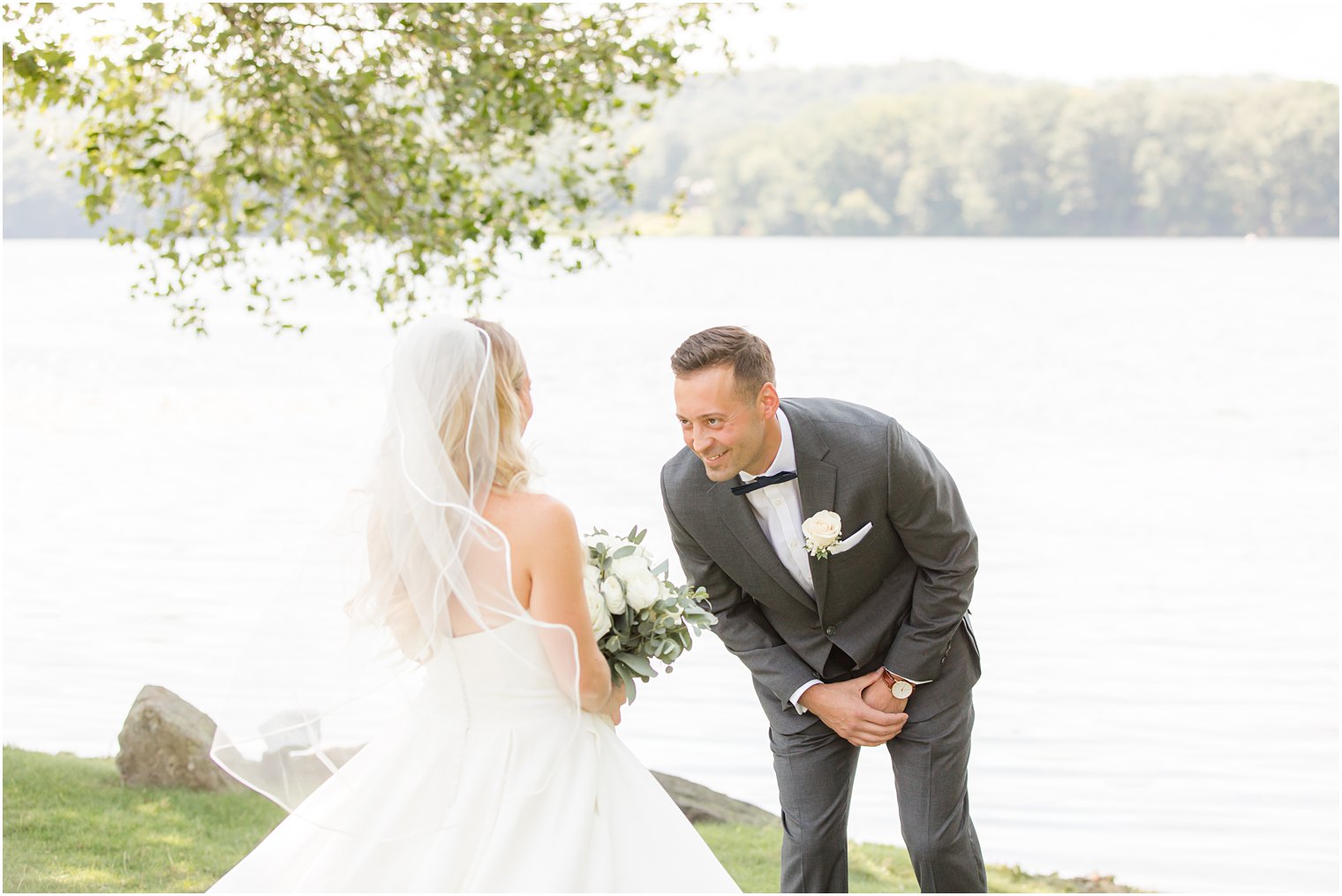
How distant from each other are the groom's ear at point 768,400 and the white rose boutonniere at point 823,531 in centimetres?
33

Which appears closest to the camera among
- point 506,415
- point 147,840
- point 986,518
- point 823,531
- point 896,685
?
point 506,415

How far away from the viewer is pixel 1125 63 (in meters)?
45.8

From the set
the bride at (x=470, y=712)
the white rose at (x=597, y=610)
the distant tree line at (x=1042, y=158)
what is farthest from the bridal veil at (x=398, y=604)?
the distant tree line at (x=1042, y=158)

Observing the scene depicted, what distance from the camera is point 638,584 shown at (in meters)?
3.56

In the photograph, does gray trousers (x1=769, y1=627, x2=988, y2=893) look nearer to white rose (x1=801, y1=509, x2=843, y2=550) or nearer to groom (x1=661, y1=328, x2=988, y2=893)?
groom (x1=661, y1=328, x2=988, y2=893)

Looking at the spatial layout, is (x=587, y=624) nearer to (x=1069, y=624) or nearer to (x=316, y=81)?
(x=316, y=81)

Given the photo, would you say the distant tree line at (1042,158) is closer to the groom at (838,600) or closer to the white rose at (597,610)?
the groom at (838,600)

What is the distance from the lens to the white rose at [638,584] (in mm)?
3553

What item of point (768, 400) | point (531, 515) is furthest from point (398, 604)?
point (768, 400)

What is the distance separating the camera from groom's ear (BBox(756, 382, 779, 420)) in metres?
3.96

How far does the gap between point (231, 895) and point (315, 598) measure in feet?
2.39

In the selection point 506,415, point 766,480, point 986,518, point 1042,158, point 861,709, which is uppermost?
point 506,415

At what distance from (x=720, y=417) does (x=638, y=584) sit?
0.57 metres

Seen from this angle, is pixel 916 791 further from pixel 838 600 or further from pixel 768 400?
pixel 768 400
